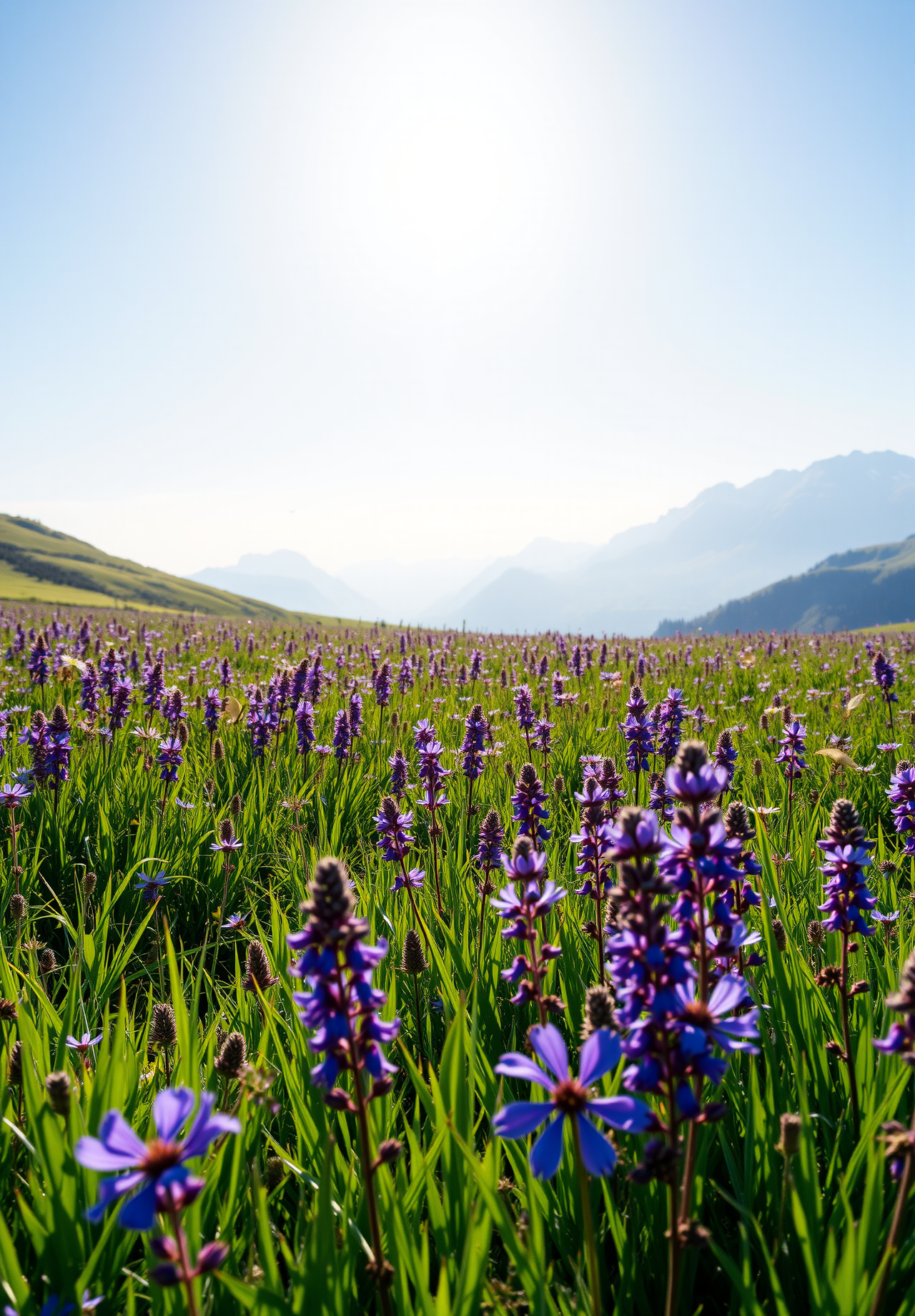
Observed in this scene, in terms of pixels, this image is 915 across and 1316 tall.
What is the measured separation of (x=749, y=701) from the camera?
34.8 feet

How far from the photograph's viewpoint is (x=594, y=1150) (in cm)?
129

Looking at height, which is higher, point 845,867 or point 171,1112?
point 845,867

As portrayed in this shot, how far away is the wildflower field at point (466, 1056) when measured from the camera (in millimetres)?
1362

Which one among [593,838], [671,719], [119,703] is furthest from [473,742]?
[119,703]

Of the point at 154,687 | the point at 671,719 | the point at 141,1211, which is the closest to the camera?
the point at 141,1211

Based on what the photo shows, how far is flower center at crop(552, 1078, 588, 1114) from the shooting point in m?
1.31

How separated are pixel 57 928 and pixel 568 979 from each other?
3.63 metres

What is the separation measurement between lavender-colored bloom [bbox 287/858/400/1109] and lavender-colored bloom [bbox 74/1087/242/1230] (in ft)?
0.81

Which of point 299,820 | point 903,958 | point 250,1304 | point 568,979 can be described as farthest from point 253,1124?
point 299,820

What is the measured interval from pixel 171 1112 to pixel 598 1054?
840 millimetres

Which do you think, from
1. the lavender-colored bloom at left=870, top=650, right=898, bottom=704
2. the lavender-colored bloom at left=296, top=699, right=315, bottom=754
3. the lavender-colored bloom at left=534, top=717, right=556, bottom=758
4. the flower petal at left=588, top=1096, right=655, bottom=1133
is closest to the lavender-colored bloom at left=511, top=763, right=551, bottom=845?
the flower petal at left=588, top=1096, right=655, bottom=1133

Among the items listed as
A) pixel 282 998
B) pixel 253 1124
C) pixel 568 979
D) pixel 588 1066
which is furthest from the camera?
pixel 282 998

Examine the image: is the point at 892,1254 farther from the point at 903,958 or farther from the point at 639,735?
the point at 639,735

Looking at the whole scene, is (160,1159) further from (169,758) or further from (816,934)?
(169,758)
